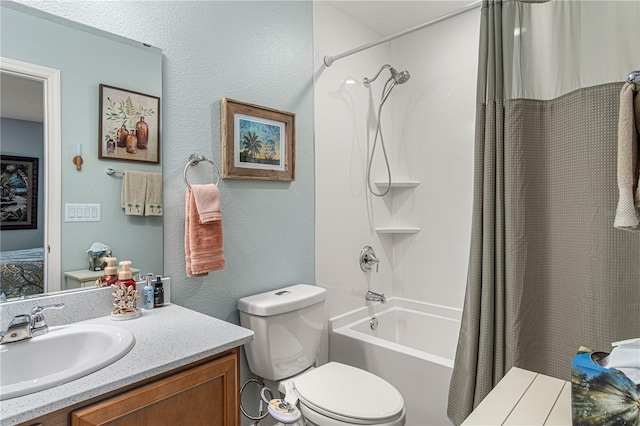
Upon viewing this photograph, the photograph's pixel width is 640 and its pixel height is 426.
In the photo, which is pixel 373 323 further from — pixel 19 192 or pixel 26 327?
pixel 19 192

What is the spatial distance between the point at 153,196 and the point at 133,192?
8cm

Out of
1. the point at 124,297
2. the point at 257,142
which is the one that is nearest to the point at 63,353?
the point at 124,297

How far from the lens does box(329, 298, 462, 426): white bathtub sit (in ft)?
5.95

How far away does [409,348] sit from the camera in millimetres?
1956

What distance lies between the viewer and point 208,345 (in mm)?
1104

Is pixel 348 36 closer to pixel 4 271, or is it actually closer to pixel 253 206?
pixel 253 206

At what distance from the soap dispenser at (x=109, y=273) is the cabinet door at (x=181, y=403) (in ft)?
1.83

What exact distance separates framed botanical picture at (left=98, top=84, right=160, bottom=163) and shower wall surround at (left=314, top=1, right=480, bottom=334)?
1.00 m

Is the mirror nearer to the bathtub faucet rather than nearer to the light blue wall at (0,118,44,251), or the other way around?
the light blue wall at (0,118,44,251)

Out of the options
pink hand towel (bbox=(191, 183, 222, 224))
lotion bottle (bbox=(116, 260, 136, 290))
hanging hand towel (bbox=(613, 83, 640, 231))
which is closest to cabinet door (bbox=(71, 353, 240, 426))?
lotion bottle (bbox=(116, 260, 136, 290))

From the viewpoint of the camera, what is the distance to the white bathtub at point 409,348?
181 centimetres

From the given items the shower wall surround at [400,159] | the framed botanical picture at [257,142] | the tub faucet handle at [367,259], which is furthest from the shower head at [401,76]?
the tub faucet handle at [367,259]

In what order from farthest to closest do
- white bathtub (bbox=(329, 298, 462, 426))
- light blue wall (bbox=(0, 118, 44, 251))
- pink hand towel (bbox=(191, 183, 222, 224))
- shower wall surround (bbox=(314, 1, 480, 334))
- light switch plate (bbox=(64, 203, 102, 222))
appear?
shower wall surround (bbox=(314, 1, 480, 334)) < white bathtub (bbox=(329, 298, 462, 426)) < pink hand towel (bbox=(191, 183, 222, 224)) < light switch plate (bbox=(64, 203, 102, 222)) < light blue wall (bbox=(0, 118, 44, 251))

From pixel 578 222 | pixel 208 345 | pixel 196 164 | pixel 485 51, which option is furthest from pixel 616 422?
pixel 196 164
